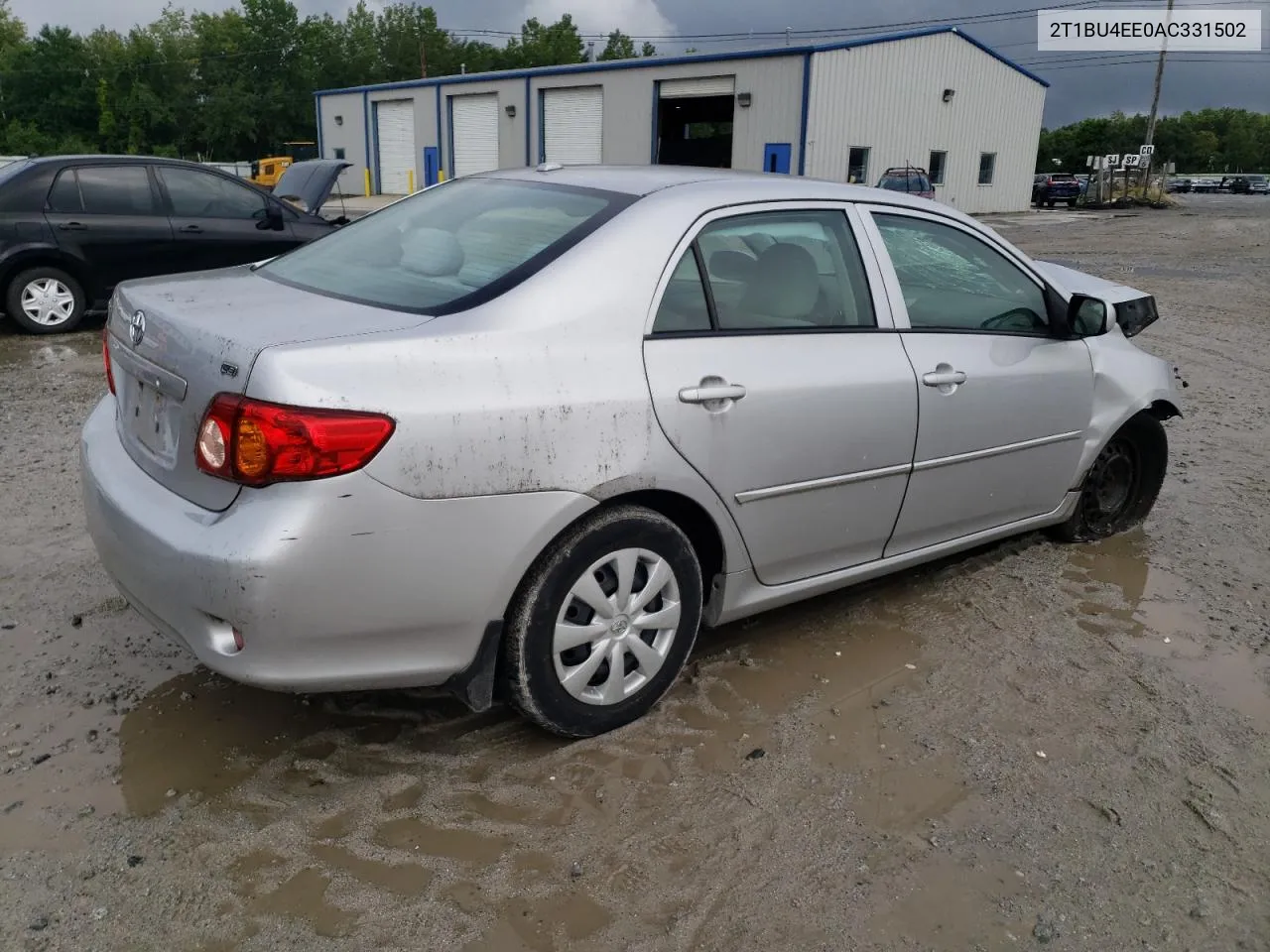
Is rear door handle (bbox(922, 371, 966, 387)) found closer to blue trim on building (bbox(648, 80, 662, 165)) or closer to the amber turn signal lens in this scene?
the amber turn signal lens

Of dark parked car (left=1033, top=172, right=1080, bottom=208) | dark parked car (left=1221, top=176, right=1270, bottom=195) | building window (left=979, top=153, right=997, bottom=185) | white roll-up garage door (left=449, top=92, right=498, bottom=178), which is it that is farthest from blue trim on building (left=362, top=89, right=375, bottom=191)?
dark parked car (left=1221, top=176, right=1270, bottom=195)

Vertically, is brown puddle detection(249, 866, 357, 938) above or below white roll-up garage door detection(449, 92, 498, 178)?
below

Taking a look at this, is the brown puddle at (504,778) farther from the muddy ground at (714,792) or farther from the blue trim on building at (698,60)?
the blue trim on building at (698,60)

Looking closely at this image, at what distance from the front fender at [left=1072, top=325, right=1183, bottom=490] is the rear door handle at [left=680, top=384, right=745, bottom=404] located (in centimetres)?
206

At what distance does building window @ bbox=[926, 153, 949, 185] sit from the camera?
35.2 metres

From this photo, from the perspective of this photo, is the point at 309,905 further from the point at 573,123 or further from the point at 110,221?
the point at 573,123

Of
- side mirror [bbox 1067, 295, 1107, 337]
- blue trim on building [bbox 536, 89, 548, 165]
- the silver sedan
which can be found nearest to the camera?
the silver sedan

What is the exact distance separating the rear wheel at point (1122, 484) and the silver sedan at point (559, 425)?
78cm

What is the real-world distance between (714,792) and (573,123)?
33986 mm

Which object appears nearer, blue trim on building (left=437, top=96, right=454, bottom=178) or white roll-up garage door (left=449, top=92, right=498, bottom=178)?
white roll-up garage door (left=449, top=92, right=498, bottom=178)

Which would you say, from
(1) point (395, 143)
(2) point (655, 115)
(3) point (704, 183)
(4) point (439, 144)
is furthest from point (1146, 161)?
(3) point (704, 183)

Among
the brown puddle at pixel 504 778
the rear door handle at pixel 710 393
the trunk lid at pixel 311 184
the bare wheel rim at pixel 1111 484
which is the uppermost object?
the trunk lid at pixel 311 184

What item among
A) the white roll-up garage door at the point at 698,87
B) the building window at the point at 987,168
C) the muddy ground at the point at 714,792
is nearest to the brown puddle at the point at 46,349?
the muddy ground at the point at 714,792

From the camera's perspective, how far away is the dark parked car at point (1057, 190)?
4291 cm
